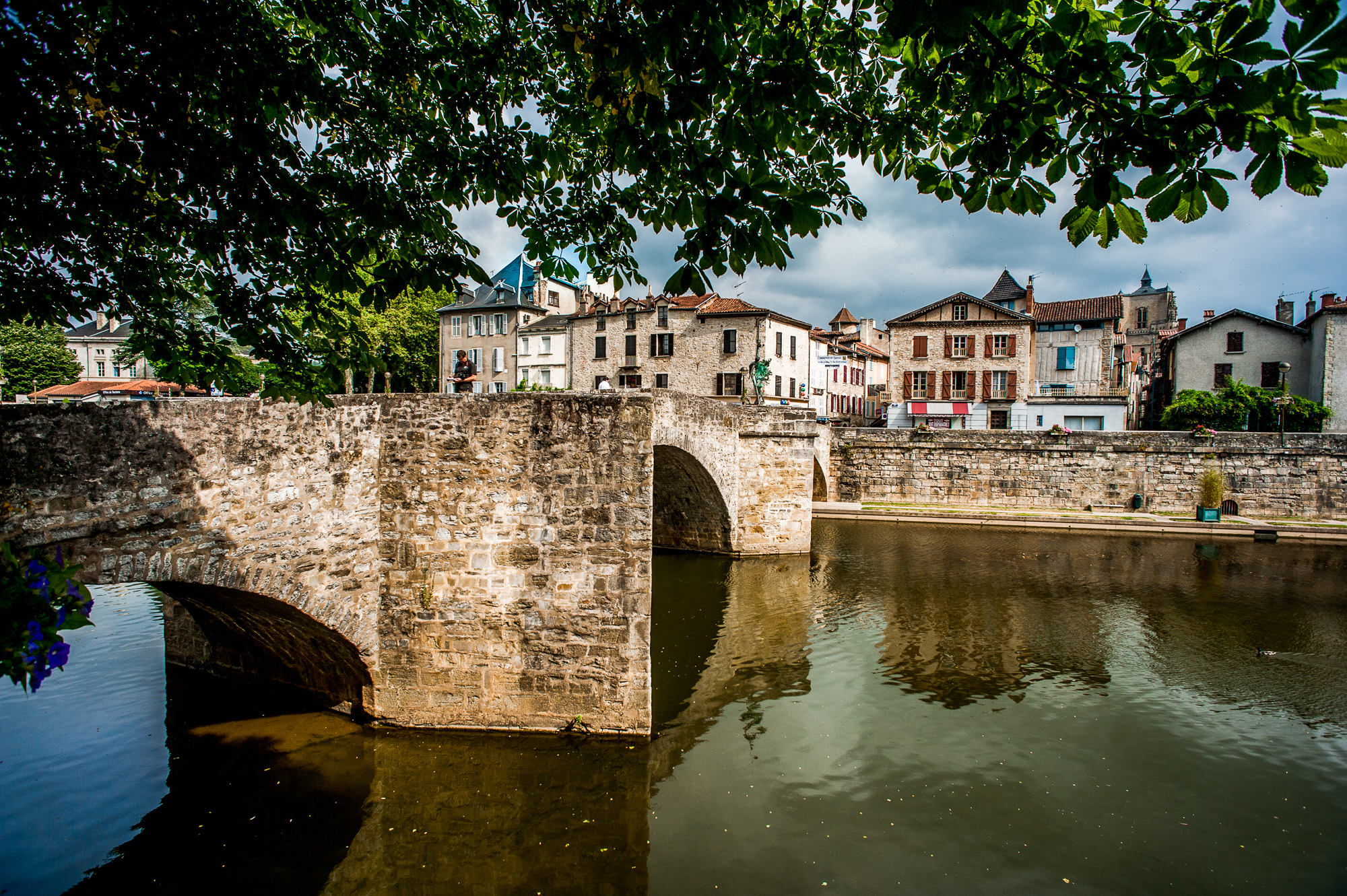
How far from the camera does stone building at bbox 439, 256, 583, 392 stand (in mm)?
42156

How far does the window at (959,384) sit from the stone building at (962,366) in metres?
0.04

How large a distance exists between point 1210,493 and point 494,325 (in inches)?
1478

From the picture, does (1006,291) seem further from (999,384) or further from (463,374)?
(463,374)

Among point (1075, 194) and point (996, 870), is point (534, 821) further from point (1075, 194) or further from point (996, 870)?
point (1075, 194)

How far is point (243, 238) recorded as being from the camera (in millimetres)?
4895

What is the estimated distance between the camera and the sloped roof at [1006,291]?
39.8 metres

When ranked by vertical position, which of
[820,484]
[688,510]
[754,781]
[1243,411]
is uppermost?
[1243,411]

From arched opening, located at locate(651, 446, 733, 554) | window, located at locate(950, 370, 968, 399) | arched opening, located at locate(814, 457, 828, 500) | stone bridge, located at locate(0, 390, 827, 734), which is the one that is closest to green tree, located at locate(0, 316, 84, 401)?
arched opening, located at locate(651, 446, 733, 554)

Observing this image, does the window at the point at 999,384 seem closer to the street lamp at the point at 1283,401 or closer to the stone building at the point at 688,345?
the stone building at the point at 688,345

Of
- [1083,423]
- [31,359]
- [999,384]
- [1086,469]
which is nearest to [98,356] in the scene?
[31,359]

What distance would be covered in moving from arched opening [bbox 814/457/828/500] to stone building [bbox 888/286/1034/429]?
1028 centimetres

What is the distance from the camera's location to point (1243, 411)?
3212 cm

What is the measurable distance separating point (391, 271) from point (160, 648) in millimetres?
10224

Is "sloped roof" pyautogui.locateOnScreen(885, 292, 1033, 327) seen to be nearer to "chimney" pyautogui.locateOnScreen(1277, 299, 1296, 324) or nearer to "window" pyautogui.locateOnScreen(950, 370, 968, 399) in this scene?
"window" pyautogui.locateOnScreen(950, 370, 968, 399)
